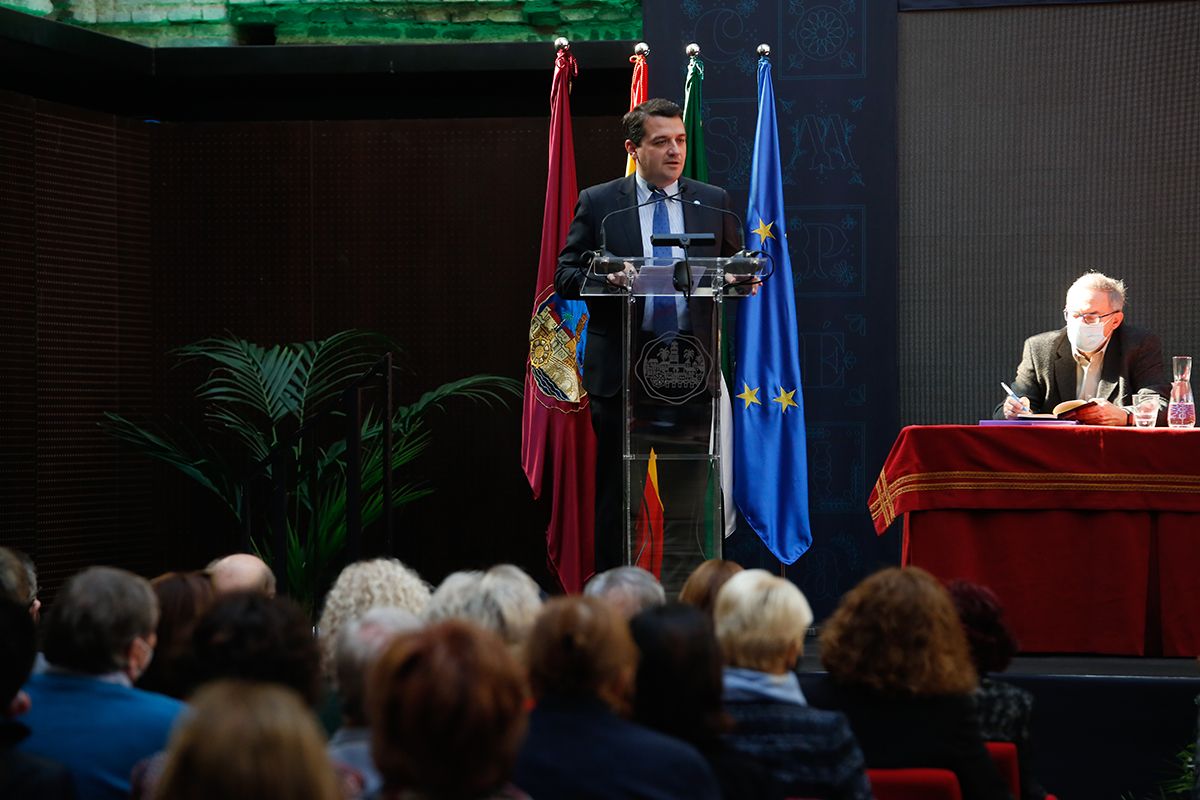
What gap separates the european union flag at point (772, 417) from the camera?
5.43 m

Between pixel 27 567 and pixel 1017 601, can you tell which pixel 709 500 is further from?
pixel 27 567

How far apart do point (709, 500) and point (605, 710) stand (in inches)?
82.3

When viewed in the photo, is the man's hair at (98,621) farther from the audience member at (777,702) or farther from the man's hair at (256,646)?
the audience member at (777,702)

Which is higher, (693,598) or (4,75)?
(4,75)

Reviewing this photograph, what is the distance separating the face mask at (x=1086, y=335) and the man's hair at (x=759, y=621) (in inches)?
112

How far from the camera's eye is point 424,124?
21.6 feet

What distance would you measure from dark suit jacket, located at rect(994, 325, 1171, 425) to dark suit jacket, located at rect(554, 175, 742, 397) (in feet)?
4.33

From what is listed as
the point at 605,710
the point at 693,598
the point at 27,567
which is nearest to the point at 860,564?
the point at 693,598

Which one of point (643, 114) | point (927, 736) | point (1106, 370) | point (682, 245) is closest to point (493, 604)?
point (927, 736)

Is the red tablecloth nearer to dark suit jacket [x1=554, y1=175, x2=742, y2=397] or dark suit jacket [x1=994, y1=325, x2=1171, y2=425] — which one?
dark suit jacket [x1=994, y1=325, x2=1171, y2=425]

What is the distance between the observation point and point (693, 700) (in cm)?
221

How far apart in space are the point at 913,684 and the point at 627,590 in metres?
0.60

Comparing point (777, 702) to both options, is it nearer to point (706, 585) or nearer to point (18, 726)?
point (706, 585)

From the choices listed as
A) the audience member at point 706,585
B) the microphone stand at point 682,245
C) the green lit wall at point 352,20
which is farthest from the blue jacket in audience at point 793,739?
the green lit wall at point 352,20
